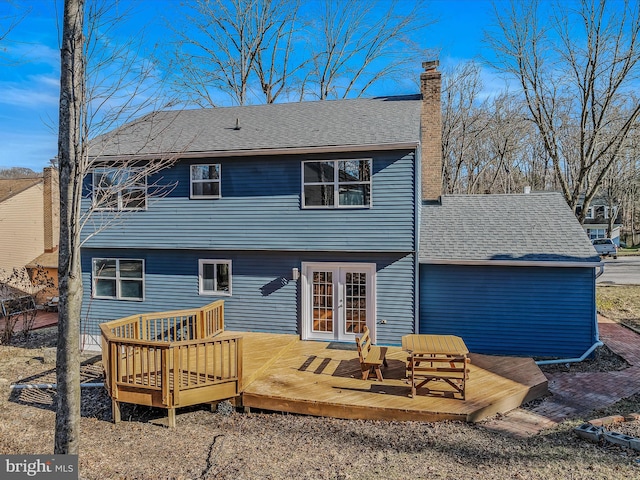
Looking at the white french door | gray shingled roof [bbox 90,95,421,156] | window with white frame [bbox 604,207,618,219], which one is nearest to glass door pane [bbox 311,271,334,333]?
the white french door

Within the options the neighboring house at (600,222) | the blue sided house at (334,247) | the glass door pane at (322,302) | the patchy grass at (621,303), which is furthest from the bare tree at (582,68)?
Answer: the neighboring house at (600,222)

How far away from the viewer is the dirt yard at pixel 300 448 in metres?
4.66

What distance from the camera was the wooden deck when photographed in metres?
6.41

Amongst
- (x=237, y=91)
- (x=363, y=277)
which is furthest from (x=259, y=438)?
(x=237, y=91)

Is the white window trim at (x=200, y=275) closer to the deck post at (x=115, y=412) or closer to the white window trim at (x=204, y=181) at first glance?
the white window trim at (x=204, y=181)

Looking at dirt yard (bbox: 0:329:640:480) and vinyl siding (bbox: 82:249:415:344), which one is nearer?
dirt yard (bbox: 0:329:640:480)

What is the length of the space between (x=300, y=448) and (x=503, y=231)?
26.2ft

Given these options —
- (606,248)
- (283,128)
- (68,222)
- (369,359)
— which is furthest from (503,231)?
(606,248)

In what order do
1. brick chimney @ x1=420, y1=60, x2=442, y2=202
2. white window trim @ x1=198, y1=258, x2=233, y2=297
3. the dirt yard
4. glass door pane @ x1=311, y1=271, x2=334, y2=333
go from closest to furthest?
the dirt yard, glass door pane @ x1=311, y1=271, x2=334, y2=333, white window trim @ x1=198, y1=258, x2=233, y2=297, brick chimney @ x1=420, y1=60, x2=442, y2=202

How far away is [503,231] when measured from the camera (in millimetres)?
10789

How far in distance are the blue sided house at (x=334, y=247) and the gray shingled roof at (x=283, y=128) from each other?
0.28 ft

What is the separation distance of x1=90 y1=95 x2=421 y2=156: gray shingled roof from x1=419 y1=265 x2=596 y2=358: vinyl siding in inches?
147

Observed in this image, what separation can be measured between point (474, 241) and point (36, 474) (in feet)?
31.7

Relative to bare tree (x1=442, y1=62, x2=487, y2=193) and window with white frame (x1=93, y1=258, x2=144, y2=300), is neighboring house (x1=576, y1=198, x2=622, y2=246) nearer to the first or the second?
bare tree (x1=442, y1=62, x2=487, y2=193)
